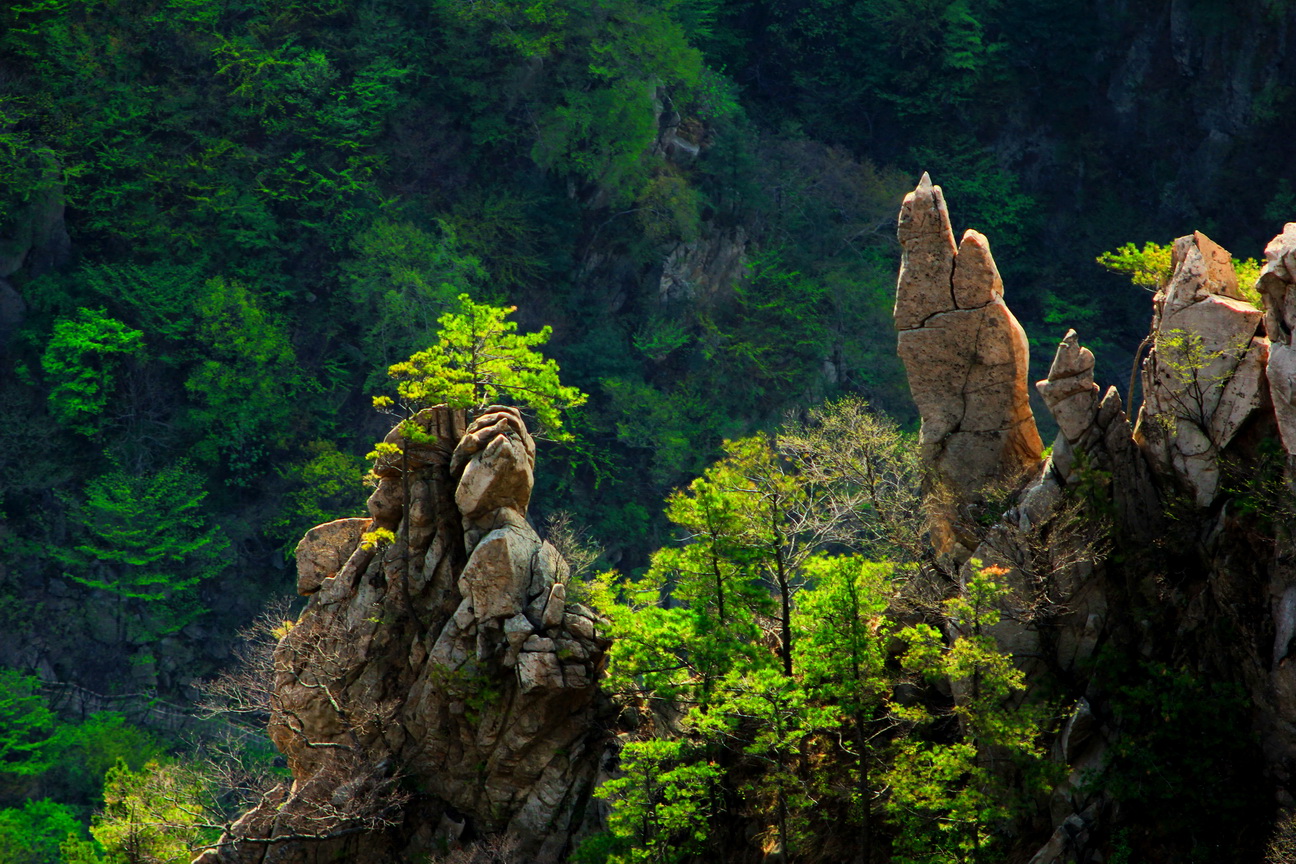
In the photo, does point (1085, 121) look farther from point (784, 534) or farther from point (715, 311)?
point (784, 534)

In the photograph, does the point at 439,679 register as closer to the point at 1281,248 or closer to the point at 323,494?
the point at 1281,248

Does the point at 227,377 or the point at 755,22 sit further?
the point at 755,22

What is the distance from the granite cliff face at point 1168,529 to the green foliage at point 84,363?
112ft

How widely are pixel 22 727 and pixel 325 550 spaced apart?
70.4 ft

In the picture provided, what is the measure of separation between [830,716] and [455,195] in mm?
38430

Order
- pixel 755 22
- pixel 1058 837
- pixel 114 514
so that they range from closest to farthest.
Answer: pixel 1058 837, pixel 114 514, pixel 755 22

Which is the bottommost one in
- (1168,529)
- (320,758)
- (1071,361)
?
(320,758)

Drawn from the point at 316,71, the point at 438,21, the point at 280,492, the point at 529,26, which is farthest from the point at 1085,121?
the point at 280,492

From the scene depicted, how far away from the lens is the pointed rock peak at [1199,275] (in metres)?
22.9

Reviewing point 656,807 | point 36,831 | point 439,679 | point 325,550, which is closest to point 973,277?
point 656,807

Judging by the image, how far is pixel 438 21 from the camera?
5544 cm

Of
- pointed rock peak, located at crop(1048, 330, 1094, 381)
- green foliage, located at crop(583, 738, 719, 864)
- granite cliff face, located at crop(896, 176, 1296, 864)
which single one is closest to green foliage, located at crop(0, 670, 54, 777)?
green foliage, located at crop(583, 738, 719, 864)

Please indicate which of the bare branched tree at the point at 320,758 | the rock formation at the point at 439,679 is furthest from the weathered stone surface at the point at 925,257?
the bare branched tree at the point at 320,758

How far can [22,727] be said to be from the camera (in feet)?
146
